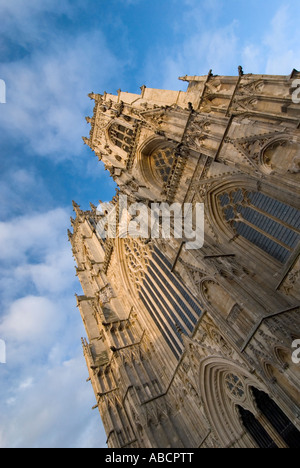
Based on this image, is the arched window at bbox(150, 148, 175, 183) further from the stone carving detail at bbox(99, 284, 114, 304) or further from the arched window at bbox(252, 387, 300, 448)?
the arched window at bbox(252, 387, 300, 448)

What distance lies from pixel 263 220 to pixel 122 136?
15317 millimetres

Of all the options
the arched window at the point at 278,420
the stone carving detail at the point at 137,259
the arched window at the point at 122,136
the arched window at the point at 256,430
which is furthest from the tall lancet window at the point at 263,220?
the arched window at the point at 122,136

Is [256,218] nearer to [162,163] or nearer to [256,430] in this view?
[256,430]

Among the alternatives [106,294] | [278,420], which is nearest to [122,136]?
[106,294]

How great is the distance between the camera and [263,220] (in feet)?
33.8

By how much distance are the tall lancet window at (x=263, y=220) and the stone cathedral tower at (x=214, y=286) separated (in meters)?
0.04

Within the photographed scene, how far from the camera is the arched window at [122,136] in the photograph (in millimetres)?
20477

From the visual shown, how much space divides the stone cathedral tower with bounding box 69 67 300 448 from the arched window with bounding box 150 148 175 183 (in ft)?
0.30

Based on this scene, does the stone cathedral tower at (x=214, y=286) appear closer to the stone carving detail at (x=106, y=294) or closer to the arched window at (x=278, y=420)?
the arched window at (x=278, y=420)

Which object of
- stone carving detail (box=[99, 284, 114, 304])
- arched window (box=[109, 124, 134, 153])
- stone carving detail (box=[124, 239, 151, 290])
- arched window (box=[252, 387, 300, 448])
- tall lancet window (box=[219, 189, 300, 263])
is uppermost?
arched window (box=[109, 124, 134, 153])

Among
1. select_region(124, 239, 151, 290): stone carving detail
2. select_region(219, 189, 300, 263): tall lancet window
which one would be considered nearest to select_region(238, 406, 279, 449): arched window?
select_region(219, 189, 300, 263): tall lancet window

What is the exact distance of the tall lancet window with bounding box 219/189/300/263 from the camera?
927 centimetres

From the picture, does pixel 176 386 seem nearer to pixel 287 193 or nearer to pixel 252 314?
pixel 252 314
